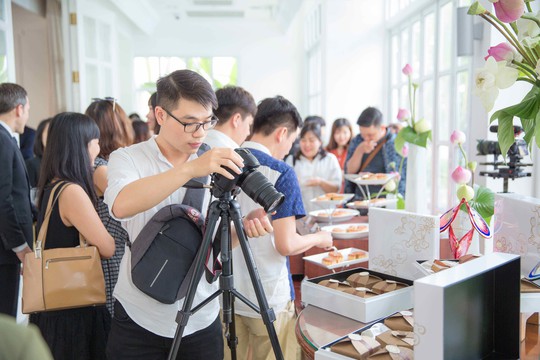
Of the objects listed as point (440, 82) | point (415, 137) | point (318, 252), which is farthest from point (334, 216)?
point (440, 82)

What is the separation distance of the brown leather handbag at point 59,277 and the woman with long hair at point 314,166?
2.18 m

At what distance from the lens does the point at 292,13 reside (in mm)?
7039

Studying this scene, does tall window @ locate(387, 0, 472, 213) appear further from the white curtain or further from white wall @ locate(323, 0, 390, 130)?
the white curtain

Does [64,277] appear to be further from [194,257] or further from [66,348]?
[194,257]

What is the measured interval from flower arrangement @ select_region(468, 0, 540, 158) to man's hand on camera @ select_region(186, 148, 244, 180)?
53cm

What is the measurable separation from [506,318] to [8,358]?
3.01 ft

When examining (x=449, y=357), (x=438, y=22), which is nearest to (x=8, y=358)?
(x=449, y=357)

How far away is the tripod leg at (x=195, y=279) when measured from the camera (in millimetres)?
1193

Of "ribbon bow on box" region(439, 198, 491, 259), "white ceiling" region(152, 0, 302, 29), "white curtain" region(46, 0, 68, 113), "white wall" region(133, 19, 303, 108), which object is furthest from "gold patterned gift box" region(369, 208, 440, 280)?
"white wall" region(133, 19, 303, 108)

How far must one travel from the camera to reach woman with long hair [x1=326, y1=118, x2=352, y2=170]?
4.48 meters

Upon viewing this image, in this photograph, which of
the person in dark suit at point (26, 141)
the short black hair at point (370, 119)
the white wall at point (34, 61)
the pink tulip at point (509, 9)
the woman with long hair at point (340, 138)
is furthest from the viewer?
the white wall at point (34, 61)

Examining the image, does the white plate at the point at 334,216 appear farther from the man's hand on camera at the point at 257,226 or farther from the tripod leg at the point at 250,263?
the tripod leg at the point at 250,263

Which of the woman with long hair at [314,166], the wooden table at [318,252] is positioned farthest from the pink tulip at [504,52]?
the woman with long hair at [314,166]

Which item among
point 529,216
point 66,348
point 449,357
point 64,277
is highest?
point 529,216
